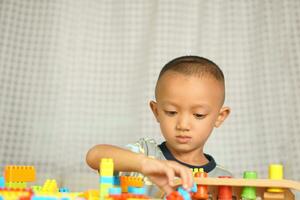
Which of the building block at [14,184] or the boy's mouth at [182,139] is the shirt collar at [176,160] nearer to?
the boy's mouth at [182,139]

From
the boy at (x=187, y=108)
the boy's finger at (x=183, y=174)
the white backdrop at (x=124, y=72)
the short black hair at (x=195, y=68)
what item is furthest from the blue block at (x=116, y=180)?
the white backdrop at (x=124, y=72)

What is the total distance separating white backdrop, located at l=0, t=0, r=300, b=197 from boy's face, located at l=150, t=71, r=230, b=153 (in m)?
0.56

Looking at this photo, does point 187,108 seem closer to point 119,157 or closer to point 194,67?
point 194,67

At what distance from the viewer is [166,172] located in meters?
0.78

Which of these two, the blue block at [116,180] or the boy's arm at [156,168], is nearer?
the boy's arm at [156,168]

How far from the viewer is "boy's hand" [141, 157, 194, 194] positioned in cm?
77

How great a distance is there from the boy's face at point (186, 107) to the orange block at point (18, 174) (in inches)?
14.2

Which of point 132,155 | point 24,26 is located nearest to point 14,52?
point 24,26

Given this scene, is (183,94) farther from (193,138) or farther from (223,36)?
(223,36)

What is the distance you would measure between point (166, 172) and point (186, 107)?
418 mm

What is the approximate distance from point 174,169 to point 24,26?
120cm

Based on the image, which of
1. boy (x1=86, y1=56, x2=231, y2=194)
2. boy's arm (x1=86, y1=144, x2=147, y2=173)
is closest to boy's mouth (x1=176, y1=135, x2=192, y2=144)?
boy (x1=86, y1=56, x2=231, y2=194)

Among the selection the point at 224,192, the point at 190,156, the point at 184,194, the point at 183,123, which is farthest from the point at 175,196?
the point at 190,156

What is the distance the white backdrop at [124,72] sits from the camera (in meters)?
1.82
